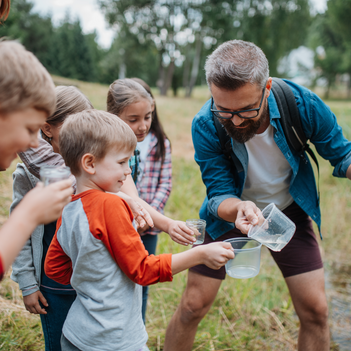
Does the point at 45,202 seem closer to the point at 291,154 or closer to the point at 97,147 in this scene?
the point at 97,147

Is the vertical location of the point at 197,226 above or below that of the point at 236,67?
below

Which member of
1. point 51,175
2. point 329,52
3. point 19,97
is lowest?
point 51,175

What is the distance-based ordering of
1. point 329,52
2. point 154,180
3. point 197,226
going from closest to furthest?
point 197,226 < point 154,180 < point 329,52

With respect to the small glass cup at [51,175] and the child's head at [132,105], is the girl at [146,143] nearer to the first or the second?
the child's head at [132,105]

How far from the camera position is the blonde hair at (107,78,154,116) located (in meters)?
2.50

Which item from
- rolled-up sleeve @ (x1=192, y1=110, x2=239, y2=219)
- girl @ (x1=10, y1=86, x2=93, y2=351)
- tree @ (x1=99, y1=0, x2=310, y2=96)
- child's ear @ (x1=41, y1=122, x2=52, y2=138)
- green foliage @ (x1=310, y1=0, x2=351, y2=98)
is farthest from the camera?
green foliage @ (x1=310, y1=0, x2=351, y2=98)

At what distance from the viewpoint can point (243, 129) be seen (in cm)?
224

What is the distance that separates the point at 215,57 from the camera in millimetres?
2217

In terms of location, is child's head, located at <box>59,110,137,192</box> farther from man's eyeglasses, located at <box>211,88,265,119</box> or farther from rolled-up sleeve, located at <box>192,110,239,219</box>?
rolled-up sleeve, located at <box>192,110,239,219</box>

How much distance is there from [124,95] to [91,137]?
1140 mm

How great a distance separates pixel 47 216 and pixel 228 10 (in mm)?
27258

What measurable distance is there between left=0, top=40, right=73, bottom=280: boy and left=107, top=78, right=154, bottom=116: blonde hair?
50.5 inches

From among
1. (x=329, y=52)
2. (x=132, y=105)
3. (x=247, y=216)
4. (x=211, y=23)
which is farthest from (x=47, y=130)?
(x=329, y=52)

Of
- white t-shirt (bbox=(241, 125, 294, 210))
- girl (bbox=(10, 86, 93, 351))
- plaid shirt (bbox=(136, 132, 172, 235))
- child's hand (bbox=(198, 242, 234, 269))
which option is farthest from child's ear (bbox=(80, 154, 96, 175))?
white t-shirt (bbox=(241, 125, 294, 210))
